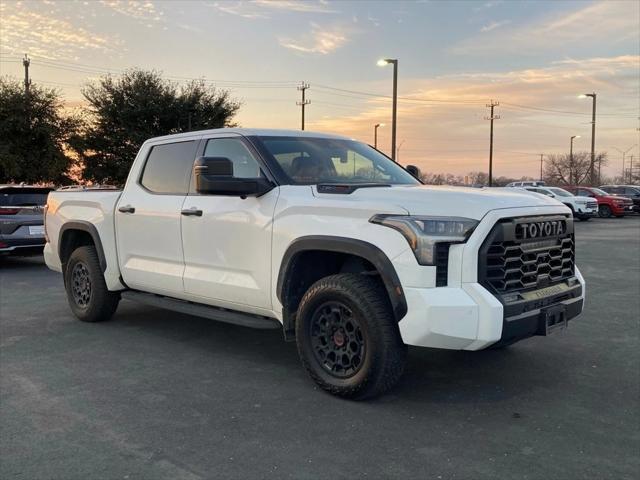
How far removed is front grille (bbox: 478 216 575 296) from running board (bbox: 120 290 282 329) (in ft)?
5.74

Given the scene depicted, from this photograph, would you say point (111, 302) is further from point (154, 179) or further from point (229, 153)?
point (229, 153)

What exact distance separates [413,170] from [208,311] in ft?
8.63

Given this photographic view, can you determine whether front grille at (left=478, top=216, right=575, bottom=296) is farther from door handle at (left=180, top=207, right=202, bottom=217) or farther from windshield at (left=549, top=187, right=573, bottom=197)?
windshield at (left=549, top=187, right=573, bottom=197)

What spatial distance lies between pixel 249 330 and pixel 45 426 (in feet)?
8.75

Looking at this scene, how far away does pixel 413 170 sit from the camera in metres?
6.27

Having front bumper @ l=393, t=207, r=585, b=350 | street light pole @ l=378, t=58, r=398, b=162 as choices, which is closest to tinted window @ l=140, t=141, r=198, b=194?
front bumper @ l=393, t=207, r=585, b=350

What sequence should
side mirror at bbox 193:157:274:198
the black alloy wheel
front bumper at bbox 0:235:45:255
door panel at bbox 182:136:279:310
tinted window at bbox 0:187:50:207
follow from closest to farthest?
the black alloy wheel, side mirror at bbox 193:157:274:198, door panel at bbox 182:136:279:310, front bumper at bbox 0:235:45:255, tinted window at bbox 0:187:50:207

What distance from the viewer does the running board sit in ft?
15.3

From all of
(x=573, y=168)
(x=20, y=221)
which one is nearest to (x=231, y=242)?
(x=20, y=221)

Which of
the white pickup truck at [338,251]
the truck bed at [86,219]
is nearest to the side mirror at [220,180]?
the white pickup truck at [338,251]

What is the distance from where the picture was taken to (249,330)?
618 centimetres

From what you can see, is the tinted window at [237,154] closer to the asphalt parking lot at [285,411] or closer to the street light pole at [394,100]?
the asphalt parking lot at [285,411]

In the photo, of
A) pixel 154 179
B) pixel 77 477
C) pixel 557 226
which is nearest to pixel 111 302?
pixel 154 179

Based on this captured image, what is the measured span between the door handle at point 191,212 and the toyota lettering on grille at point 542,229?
261 centimetres
